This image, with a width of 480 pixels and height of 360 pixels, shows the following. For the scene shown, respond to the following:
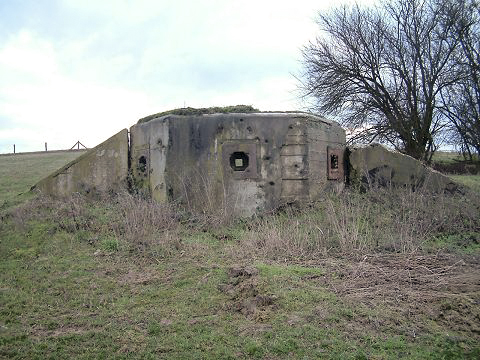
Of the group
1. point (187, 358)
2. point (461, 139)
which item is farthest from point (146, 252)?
point (461, 139)

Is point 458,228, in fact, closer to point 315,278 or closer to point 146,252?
point 315,278

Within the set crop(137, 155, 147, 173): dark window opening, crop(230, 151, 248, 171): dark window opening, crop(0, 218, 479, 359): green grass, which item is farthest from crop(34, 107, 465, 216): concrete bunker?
crop(0, 218, 479, 359): green grass

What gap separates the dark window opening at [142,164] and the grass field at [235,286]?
1.39 meters

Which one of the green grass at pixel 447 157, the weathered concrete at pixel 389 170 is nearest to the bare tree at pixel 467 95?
the green grass at pixel 447 157

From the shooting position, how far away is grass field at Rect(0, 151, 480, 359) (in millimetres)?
3750

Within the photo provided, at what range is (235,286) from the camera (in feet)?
15.9

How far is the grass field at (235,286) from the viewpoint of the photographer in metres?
3.75

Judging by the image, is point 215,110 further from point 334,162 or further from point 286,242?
point 286,242

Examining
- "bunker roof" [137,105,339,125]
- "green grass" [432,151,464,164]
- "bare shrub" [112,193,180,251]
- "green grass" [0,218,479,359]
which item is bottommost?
"green grass" [0,218,479,359]

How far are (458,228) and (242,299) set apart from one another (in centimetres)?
422

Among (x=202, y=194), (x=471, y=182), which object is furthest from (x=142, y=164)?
(x=471, y=182)

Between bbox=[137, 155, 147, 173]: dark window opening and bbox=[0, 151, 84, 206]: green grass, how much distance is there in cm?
303

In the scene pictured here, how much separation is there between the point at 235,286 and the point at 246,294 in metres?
0.26

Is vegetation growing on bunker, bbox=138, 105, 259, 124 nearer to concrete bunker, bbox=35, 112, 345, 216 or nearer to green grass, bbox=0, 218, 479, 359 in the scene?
concrete bunker, bbox=35, 112, 345, 216
